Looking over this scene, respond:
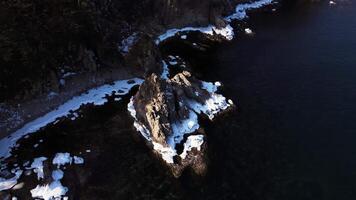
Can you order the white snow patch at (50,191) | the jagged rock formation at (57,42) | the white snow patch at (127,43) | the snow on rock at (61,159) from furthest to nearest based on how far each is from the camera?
the white snow patch at (127,43), the jagged rock formation at (57,42), the snow on rock at (61,159), the white snow patch at (50,191)

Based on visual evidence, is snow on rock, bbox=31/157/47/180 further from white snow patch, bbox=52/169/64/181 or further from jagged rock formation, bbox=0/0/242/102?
jagged rock formation, bbox=0/0/242/102

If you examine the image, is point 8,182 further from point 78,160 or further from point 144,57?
point 144,57

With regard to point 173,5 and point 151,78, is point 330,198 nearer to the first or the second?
point 151,78

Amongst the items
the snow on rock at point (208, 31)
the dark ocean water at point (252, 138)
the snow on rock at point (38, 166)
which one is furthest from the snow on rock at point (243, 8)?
the snow on rock at point (38, 166)

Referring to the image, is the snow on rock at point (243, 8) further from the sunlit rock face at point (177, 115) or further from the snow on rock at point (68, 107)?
the snow on rock at point (68, 107)

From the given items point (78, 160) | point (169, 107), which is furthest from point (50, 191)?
point (169, 107)

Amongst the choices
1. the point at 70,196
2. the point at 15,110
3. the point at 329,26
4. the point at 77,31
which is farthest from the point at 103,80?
the point at 329,26
